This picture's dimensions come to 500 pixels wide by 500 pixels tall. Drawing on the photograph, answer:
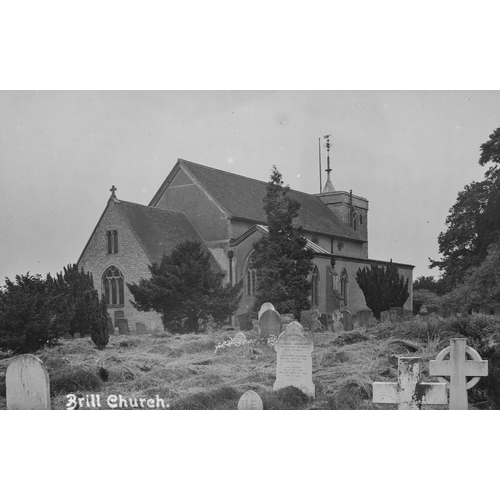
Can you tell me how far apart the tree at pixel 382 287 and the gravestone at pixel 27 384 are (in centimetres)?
516

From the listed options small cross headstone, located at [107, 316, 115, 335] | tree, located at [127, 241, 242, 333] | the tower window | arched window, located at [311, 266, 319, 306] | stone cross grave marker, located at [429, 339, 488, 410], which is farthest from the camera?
the tower window

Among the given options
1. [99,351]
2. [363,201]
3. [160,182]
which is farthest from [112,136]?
[363,201]

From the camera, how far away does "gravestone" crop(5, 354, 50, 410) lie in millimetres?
8539

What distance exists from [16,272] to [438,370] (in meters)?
6.11

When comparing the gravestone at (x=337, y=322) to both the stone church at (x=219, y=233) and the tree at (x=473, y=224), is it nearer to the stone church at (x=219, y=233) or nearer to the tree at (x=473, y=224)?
the stone church at (x=219, y=233)

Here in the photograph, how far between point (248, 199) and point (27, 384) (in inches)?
167

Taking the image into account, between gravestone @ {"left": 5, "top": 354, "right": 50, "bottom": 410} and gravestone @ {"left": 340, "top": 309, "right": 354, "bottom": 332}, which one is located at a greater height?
gravestone @ {"left": 340, "top": 309, "right": 354, "bottom": 332}

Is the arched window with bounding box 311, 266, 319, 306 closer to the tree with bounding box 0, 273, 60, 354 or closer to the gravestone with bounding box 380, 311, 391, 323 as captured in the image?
the gravestone with bounding box 380, 311, 391, 323

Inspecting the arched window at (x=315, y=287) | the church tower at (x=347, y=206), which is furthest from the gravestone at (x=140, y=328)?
the church tower at (x=347, y=206)

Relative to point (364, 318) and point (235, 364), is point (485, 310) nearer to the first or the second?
point (364, 318)

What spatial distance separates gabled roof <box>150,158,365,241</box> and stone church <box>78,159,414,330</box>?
16mm

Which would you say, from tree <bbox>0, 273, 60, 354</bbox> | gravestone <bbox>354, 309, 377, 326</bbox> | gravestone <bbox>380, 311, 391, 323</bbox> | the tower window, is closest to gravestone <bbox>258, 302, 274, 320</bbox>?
gravestone <bbox>354, 309, 377, 326</bbox>

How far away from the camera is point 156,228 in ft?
33.7

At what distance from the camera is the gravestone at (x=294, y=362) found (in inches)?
352
